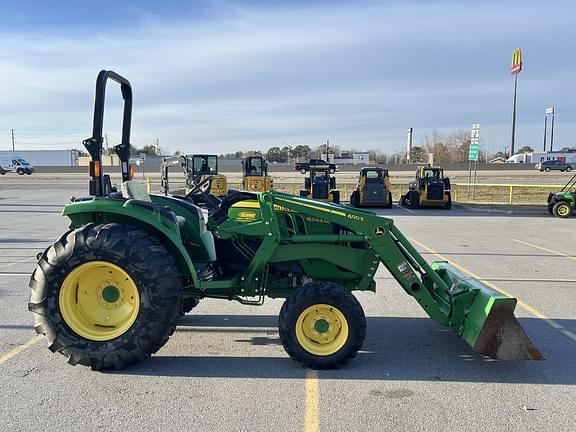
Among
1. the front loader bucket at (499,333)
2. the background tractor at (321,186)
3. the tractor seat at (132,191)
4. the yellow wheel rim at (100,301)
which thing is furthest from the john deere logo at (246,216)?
the background tractor at (321,186)

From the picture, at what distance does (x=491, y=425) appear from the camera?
3.23 metres

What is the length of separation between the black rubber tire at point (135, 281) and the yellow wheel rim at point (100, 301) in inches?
3.8

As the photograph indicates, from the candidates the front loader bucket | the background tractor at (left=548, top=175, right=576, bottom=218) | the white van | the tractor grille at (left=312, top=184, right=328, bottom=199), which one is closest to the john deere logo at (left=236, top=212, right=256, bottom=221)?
the front loader bucket

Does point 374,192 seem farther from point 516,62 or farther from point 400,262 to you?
point 516,62

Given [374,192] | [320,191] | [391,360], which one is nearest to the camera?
[391,360]

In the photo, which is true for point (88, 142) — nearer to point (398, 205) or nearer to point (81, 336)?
point (81, 336)

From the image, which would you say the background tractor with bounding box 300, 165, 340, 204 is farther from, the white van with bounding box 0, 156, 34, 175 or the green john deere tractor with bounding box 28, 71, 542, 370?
the white van with bounding box 0, 156, 34, 175

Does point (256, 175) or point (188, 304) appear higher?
point (256, 175)

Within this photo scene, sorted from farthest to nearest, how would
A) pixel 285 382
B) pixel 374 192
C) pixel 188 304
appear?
pixel 374 192 → pixel 188 304 → pixel 285 382

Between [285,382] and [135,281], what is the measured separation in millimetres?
1451

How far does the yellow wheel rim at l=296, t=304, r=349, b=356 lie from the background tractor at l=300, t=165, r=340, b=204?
1707 centimetres

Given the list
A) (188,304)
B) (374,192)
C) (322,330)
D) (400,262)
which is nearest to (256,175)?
(374,192)

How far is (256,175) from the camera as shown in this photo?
23.2 metres

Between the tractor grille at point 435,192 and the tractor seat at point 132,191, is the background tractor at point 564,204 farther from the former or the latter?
the tractor seat at point 132,191
